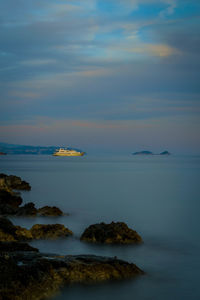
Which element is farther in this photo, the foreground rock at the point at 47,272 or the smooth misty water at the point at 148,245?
the smooth misty water at the point at 148,245

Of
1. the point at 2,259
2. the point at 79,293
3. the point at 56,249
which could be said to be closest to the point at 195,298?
the point at 79,293

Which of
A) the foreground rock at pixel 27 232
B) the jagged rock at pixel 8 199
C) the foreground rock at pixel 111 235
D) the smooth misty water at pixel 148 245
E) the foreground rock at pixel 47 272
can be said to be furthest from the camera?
the jagged rock at pixel 8 199

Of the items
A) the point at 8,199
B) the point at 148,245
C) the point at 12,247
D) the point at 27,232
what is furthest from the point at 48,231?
the point at 8,199

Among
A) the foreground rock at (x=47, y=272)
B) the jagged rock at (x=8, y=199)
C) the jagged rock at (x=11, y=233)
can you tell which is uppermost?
the jagged rock at (x=8, y=199)

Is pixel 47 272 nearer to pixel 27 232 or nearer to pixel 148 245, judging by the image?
pixel 27 232

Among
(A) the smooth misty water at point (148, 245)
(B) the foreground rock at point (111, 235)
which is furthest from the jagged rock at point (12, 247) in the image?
(B) the foreground rock at point (111, 235)

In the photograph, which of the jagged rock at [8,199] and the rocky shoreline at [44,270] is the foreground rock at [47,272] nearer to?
the rocky shoreline at [44,270]

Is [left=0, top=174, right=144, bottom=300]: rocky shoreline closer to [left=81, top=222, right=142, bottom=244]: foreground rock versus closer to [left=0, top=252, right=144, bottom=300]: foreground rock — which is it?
[left=0, top=252, right=144, bottom=300]: foreground rock

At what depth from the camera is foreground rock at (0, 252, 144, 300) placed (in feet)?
19.6

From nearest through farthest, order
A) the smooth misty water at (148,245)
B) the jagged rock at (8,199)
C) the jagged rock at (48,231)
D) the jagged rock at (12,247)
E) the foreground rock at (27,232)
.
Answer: the smooth misty water at (148,245), the jagged rock at (12,247), the foreground rock at (27,232), the jagged rock at (48,231), the jagged rock at (8,199)

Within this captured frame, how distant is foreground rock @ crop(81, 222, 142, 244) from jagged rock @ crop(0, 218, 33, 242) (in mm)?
1601

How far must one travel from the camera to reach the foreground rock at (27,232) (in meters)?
9.87

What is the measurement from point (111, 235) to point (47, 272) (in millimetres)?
4304

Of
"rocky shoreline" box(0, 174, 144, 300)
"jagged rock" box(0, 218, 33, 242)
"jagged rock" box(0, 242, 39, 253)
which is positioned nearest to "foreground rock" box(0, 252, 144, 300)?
"rocky shoreline" box(0, 174, 144, 300)
